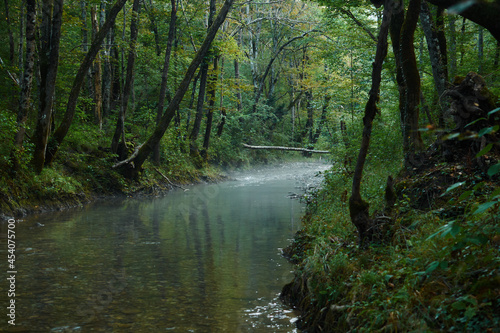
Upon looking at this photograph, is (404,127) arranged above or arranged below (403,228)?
above

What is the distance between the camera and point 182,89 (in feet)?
51.5

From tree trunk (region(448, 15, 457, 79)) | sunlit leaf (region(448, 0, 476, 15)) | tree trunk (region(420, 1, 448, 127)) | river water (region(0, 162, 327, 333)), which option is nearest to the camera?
sunlit leaf (region(448, 0, 476, 15))

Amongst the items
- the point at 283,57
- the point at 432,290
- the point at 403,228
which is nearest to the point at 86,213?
the point at 403,228

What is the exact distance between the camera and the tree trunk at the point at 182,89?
15.2 metres

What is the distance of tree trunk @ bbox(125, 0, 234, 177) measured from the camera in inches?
598

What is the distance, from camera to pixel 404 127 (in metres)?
8.63

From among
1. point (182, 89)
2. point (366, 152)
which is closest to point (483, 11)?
point (366, 152)

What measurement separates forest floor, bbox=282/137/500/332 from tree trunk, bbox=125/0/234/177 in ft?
32.0

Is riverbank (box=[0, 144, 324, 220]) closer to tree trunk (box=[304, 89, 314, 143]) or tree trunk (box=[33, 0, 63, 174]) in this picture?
tree trunk (box=[33, 0, 63, 174])

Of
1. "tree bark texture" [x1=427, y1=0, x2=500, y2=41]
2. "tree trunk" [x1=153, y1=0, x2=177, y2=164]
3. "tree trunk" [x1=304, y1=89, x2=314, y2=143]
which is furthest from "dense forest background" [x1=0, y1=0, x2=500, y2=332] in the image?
"tree trunk" [x1=304, y1=89, x2=314, y2=143]

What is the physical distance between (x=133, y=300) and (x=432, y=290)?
3.62 m

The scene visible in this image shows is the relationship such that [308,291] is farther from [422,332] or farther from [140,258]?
[140,258]

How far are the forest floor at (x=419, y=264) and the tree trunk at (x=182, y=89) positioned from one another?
32.0 ft

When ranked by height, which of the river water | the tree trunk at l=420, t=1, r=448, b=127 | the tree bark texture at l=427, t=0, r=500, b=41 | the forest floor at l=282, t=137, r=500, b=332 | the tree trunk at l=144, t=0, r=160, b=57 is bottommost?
the river water
